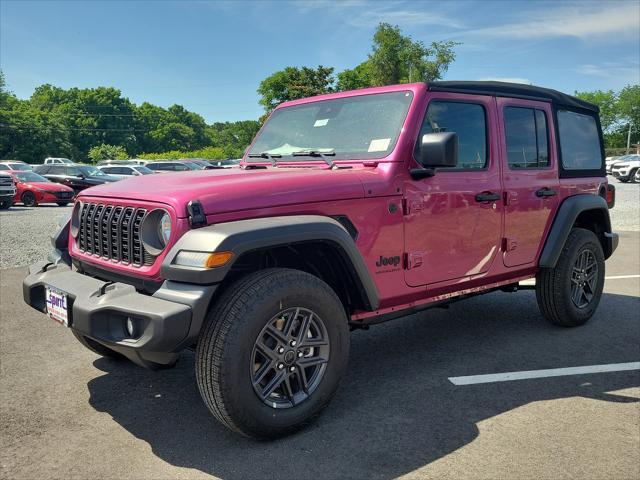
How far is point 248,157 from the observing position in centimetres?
436

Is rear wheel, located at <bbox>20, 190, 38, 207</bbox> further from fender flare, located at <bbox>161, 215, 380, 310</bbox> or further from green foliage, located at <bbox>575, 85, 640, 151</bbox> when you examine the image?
green foliage, located at <bbox>575, 85, 640, 151</bbox>

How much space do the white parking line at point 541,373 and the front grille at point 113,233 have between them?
2265mm

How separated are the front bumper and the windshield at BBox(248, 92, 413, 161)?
1.57 m

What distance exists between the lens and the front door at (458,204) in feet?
11.6

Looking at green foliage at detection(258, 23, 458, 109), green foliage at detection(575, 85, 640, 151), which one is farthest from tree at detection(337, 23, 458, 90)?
green foliage at detection(575, 85, 640, 151)

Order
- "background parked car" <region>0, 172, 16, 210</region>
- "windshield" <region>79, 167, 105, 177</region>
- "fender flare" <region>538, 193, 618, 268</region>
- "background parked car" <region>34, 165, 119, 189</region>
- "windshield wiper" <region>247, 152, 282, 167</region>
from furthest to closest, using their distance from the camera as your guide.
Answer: "windshield" <region>79, 167, 105, 177</region> → "background parked car" <region>34, 165, 119, 189</region> → "background parked car" <region>0, 172, 16, 210</region> → "fender flare" <region>538, 193, 618, 268</region> → "windshield wiper" <region>247, 152, 282, 167</region>

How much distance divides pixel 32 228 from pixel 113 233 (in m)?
11.0

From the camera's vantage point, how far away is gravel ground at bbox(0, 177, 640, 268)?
898cm

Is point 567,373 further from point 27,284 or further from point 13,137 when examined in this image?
point 13,137

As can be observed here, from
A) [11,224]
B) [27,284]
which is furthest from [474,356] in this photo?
[11,224]

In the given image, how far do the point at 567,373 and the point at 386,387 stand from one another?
4.42 feet

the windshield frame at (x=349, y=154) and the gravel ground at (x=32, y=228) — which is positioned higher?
the windshield frame at (x=349, y=154)

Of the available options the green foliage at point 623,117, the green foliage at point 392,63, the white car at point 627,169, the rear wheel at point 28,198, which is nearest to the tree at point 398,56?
the green foliage at point 392,63

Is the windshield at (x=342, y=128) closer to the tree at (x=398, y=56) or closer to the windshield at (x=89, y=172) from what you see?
the windshield at (x=89, y=172)
